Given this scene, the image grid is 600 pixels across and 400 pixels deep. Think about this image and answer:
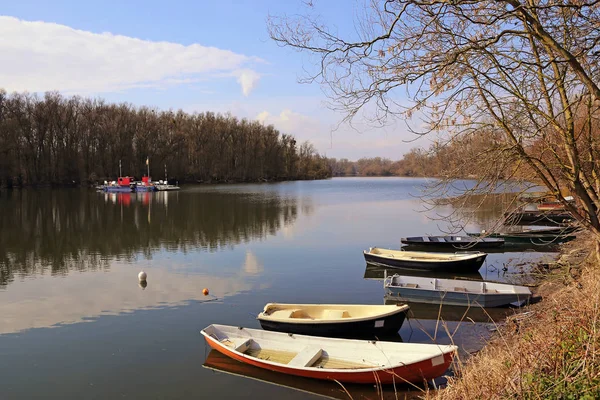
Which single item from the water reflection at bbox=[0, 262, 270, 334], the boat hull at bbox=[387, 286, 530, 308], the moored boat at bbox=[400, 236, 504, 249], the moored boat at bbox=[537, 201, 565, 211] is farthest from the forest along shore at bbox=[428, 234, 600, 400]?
the moored boat at bbox=[400, 236, 504, 249]

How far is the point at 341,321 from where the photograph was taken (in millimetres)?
10203

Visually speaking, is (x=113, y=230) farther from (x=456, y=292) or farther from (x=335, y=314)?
(x=456, y=292)

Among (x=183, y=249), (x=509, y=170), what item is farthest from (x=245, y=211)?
(x=509, y=170)

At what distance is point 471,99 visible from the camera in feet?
25.3

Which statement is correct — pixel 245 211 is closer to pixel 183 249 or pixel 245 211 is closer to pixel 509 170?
pixel 183 249

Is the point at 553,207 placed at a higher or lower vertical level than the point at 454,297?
higher

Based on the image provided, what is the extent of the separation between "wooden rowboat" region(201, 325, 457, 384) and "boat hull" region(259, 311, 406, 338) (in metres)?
0.71

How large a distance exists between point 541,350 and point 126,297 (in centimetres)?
1245

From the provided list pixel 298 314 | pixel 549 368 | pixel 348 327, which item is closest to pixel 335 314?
pixel 348 327

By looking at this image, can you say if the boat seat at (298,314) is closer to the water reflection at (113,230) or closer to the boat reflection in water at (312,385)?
the boat reflection in water at (312,385)

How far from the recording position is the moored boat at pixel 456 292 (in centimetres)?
1309

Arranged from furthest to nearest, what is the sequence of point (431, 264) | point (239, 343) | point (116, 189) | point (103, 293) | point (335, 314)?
point (116, 189) → point (431, 264) → point (103, 293) → point (335, 314) → point (239, 343)

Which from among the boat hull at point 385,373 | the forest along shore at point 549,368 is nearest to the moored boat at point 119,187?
the boat hull at point 385,373

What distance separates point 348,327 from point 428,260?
8592mm
